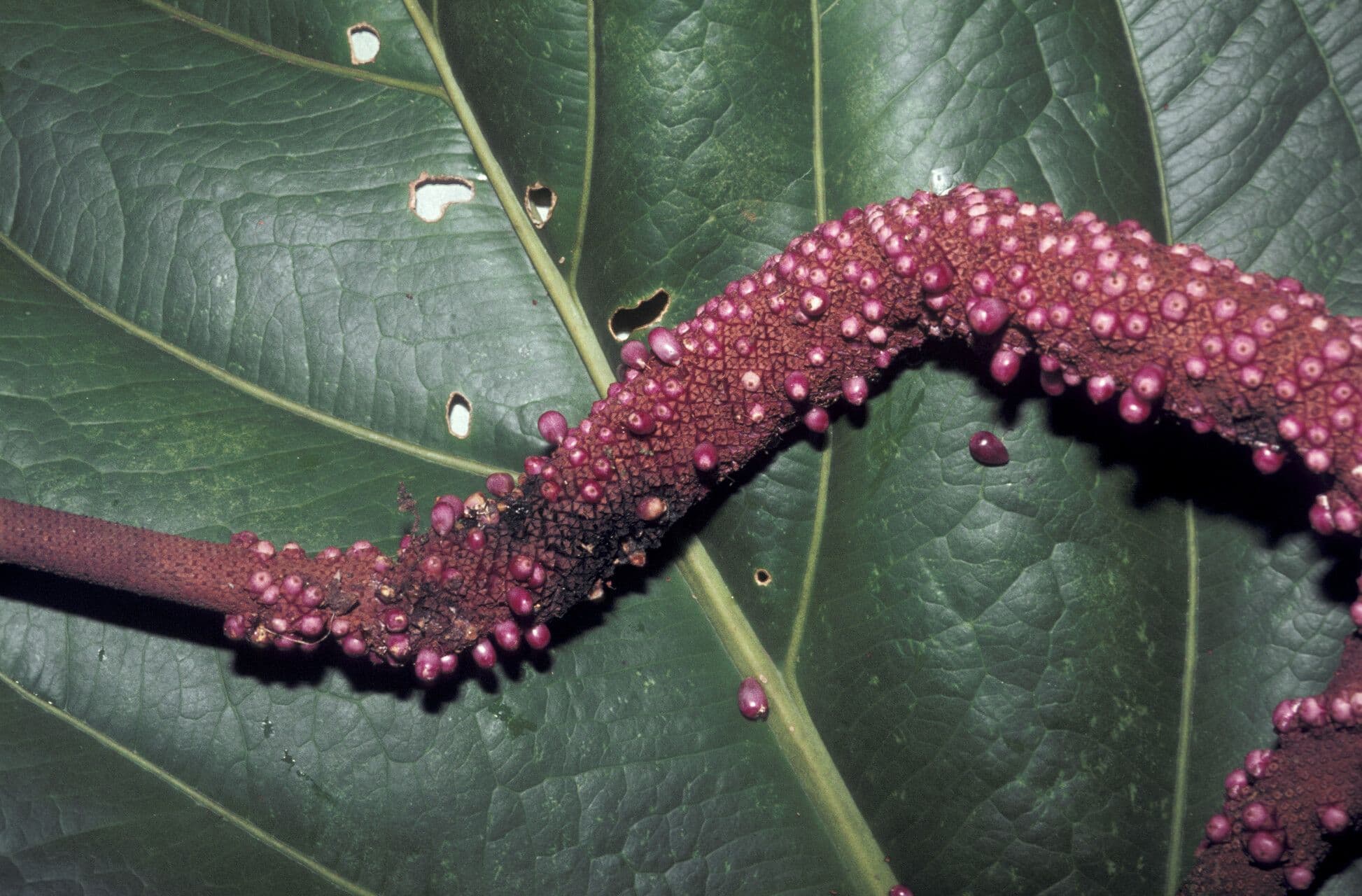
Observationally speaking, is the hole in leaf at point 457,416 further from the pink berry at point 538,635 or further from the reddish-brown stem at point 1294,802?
the reddish-brown stem at point 1294,802

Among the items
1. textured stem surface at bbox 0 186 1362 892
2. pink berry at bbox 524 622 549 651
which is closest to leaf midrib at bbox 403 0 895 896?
textured stem surface at bbox 0 186 1362 892

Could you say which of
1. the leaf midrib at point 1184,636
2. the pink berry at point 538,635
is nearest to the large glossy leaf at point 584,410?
the leaf midrib at point 1184,636

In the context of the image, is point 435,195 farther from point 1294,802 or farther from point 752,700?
point 1294,802

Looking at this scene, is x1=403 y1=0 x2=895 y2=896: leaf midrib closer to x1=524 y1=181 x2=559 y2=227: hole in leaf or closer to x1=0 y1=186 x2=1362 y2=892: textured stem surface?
x1=524 y1=181 x2=559 y2=227: hole in leaf

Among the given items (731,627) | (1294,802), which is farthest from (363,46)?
(1294,802)

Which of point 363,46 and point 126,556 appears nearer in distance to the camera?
point 126,556

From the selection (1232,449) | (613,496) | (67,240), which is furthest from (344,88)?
(1232,449)
